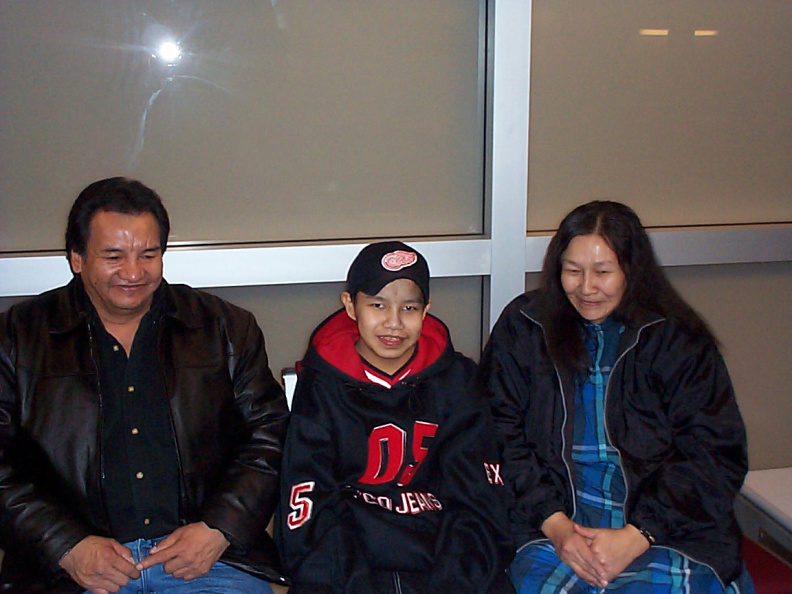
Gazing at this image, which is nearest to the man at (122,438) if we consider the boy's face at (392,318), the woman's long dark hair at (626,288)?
the boy's face at (392,318)

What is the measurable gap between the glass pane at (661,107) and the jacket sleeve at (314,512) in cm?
123

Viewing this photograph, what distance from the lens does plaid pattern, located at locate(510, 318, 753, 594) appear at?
6.41 ft

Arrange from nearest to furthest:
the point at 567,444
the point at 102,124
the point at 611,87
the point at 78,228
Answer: the point at 78,228 < the point at 567,444 < the point at 102,124 < the point at 611,87

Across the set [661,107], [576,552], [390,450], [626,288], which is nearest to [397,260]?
[390,450]

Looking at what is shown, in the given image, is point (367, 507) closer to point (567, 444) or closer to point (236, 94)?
point (567, 444)

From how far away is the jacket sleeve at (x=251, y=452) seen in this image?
201cm

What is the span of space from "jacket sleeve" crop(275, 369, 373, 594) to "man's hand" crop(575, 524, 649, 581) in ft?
1.86

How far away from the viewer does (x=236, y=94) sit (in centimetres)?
264

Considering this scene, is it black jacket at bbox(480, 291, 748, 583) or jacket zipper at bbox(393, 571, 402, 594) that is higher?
black jacket at bbox(480, 291, 748, 583)

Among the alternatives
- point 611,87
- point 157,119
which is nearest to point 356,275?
point 157,119

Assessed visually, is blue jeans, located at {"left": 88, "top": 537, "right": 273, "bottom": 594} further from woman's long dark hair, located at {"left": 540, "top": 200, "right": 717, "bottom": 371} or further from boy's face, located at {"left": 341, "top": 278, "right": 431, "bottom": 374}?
woman's long dark hair, located at {"left": 540, "top": 200, "right": 717, "bottom": 371}

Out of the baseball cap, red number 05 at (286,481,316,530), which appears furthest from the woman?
red number 05 at (286,481,316,530)

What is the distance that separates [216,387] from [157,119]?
1017mm

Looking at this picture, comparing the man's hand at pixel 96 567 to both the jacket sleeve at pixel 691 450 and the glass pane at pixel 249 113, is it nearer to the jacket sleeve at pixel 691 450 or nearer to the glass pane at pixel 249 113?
Result: the glass pane at pixel 249 113
